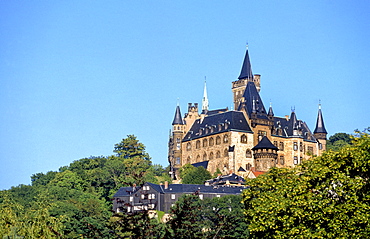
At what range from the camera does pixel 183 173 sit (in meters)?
128

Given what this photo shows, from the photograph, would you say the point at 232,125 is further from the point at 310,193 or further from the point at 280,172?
the point at 310,193

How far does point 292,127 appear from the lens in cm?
13812

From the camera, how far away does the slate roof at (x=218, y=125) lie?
129 m

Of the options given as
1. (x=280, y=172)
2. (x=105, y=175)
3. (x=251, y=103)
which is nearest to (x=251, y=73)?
(x=251, y=103)

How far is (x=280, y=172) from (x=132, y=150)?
103 m

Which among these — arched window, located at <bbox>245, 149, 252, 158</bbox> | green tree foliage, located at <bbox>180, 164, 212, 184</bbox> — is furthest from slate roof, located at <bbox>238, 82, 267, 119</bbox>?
green tree foliage, located at <bbox>180, 164, 212, 184</bbox>

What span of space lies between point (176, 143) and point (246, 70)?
21053 mm

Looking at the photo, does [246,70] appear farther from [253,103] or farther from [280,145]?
[280,145]

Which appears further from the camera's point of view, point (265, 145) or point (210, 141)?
point (210, 141)

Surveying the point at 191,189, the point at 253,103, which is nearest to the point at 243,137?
the point at 253,103

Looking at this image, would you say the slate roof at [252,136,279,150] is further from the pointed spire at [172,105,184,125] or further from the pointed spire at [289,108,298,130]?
the pointed spire at [172,105,184,125]

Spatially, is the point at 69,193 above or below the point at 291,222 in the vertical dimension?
above

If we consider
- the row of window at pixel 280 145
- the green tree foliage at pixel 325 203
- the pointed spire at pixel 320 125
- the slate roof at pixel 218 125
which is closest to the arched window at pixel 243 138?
the slate roof at pixel 218 125

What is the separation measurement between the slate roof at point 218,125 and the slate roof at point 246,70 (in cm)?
1245
